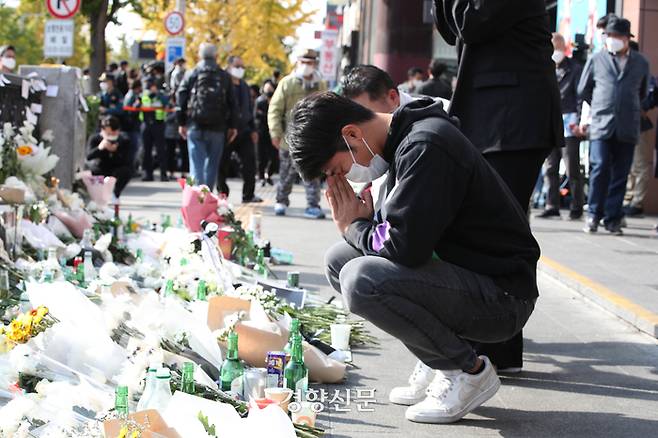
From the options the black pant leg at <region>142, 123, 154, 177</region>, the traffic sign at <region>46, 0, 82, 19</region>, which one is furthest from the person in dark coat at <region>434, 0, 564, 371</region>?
the black pant leg at <region>142, 123, 154, 177</region>

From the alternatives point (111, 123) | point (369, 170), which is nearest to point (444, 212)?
point (369, 170)

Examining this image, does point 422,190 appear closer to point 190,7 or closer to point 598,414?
point 598,414

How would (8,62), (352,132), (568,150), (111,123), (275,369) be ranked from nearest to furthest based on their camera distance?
(352,132), (275,369), (111,123), (568,150), (8,62)

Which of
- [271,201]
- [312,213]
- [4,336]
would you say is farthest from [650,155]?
[4,336]

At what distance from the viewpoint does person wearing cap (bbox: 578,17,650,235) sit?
1284 cm

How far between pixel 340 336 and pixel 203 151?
806 centimetres

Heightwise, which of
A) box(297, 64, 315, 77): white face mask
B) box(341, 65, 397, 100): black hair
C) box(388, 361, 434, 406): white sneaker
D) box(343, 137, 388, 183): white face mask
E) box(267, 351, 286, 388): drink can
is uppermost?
box(341, 65, 397, 100): black hair

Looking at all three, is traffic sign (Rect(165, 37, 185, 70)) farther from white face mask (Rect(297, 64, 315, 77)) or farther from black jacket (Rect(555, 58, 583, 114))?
black jacket (Rect(555, 58, 583, 114))

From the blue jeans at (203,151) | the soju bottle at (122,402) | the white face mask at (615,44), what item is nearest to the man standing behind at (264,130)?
the blue jeans at (203,151)

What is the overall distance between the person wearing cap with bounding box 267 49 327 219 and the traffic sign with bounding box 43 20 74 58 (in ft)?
13.6

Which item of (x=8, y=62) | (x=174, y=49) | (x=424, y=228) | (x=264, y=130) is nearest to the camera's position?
(x=424, y=228)

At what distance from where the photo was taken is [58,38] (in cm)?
1733

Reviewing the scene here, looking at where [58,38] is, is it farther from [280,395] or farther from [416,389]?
[280,395]

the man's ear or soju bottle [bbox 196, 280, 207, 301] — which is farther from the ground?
the man's ear
